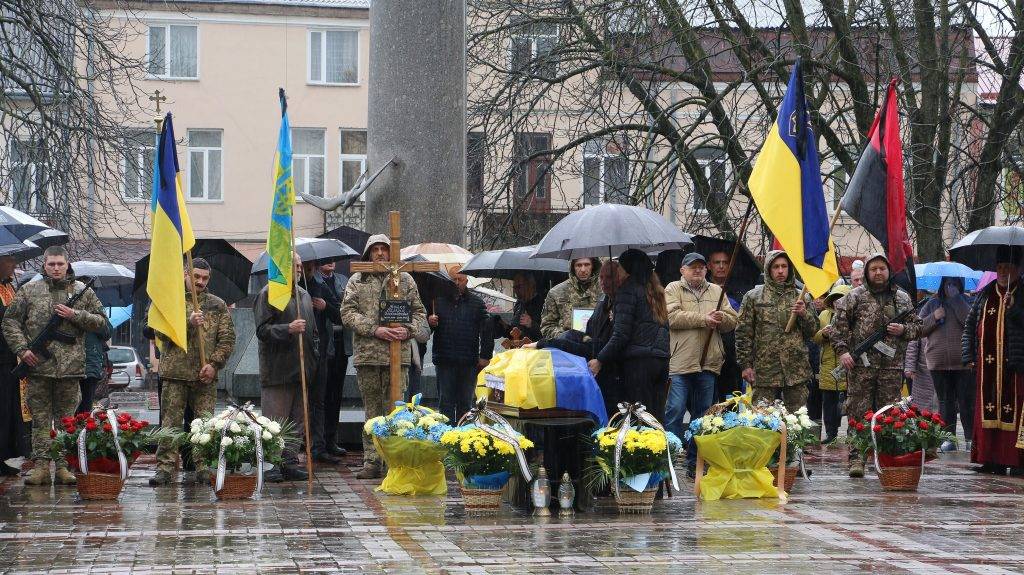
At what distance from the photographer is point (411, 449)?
11.4m

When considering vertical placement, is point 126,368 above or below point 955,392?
above

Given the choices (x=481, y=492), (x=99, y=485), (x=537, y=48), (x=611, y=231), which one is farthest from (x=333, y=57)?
(x=481, y=492)

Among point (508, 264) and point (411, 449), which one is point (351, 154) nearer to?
point (508, 264)

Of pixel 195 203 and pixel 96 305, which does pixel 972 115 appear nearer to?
pixel 96 305

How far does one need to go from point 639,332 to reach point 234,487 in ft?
10.4

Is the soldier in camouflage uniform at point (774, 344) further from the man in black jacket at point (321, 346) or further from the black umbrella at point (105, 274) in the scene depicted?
the black umbrella at point (105, 274)

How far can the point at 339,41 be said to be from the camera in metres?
40.6

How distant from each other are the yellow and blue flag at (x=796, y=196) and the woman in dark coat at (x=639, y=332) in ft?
3.28

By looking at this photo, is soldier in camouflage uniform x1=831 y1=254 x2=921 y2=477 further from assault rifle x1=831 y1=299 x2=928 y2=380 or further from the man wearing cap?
the man wearing cap

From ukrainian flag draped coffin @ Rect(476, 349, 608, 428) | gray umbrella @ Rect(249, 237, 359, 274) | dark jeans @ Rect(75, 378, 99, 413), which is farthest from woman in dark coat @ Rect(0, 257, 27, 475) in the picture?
ukrainian flag draped coffin @ Rect(476, 349, 608, 428)

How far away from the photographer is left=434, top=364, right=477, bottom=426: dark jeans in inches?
568

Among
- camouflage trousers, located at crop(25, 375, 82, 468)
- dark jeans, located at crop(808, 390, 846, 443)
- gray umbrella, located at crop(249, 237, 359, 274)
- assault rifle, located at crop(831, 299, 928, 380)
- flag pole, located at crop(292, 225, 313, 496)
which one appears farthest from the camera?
dark jeans, located at crop(808, 390, 846, 443)

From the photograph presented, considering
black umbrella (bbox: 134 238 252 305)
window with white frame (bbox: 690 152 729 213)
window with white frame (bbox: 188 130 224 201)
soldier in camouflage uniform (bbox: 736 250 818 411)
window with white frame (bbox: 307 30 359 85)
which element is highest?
window with white frame (bbox: 307 30 359 85)

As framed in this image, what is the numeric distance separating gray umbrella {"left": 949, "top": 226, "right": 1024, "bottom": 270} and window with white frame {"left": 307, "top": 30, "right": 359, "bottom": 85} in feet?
92.0
